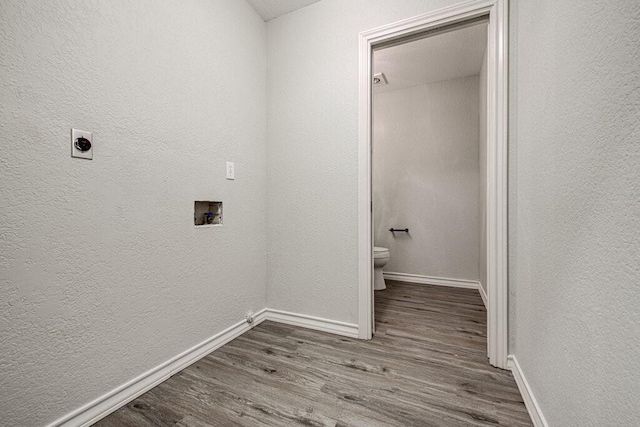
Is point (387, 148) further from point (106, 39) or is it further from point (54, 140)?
point (54, 140)

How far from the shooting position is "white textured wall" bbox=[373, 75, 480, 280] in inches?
121

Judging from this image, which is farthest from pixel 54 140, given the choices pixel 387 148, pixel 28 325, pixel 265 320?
pixel 387 148

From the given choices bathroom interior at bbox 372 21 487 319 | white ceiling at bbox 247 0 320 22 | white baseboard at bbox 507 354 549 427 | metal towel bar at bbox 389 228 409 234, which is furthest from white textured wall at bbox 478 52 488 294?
white ceiling at bbox 247 0 320 22

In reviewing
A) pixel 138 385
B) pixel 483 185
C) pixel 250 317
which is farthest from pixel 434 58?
pixel 138 385

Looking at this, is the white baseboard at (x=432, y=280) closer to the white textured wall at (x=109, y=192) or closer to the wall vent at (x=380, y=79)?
the white textured wall at (x=109, y=192)

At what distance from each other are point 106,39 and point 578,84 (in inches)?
69.0

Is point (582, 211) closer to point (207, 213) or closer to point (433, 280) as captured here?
point (207, 213)

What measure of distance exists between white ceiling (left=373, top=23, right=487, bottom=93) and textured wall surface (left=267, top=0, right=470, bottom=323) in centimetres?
63

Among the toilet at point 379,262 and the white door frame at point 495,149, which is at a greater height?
the white door frame at point 495,149

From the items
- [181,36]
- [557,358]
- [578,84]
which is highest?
[181,36]

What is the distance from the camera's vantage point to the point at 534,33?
1160 mm

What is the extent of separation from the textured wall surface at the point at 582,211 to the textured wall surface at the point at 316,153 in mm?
963

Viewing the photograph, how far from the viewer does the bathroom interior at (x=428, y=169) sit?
2.96 meters

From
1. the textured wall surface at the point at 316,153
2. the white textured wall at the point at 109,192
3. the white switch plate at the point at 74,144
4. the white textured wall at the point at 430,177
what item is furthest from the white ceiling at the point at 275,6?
the white switch plate at the point at 74,144
